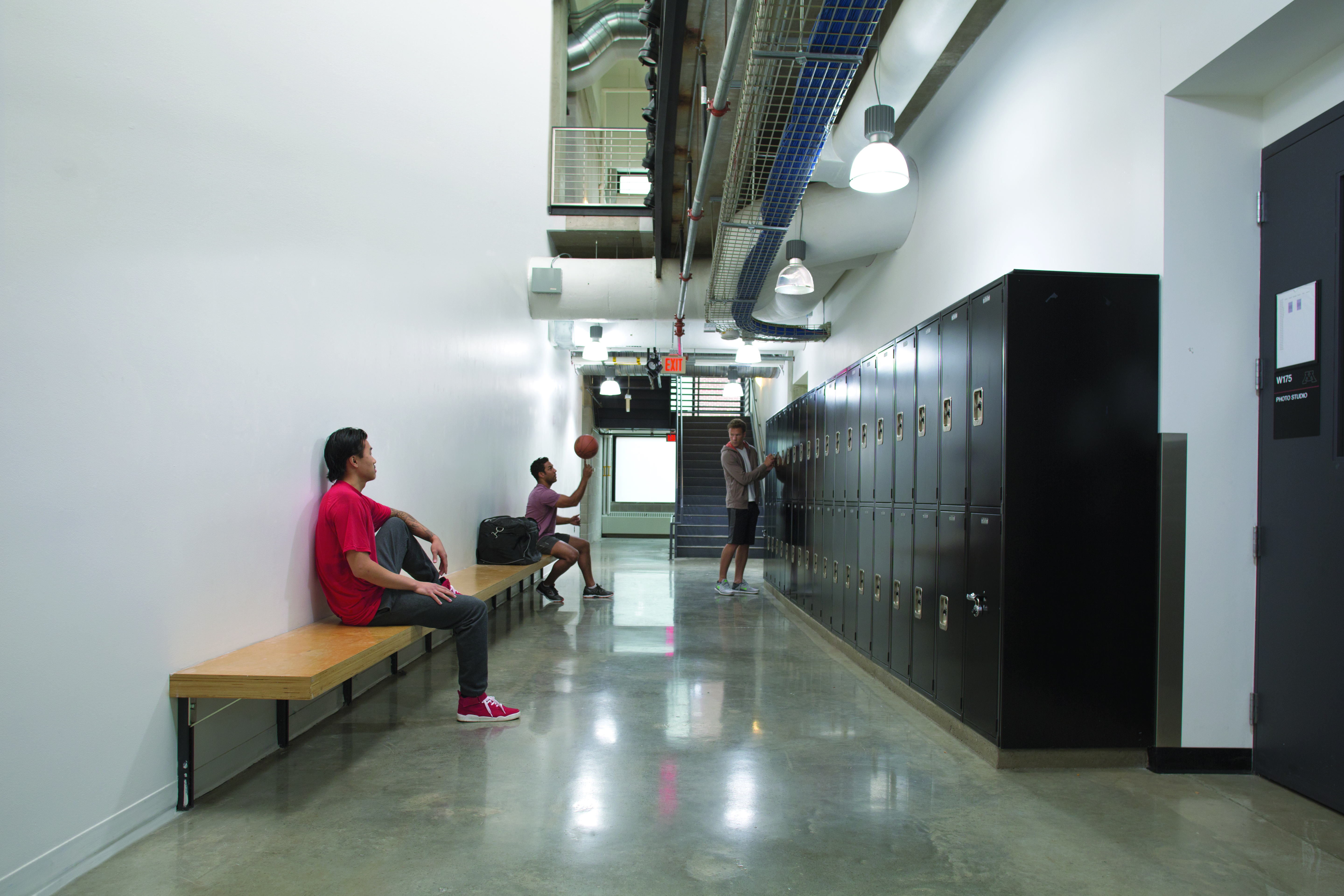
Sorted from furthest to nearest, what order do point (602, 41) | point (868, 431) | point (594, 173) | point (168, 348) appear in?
point (602, 41) < point (594, 173) < point (868, 431) < point (168, 348)

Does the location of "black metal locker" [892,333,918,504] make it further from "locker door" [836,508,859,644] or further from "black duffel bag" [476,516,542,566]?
"black duffel bag" [476,516,542,566]

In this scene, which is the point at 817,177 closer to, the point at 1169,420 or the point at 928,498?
the point at 928,498

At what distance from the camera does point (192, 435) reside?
101 inches

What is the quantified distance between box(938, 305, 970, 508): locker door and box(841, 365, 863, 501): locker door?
134 centimetres

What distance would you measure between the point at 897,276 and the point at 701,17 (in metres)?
2.44

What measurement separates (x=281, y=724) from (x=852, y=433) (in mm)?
3661

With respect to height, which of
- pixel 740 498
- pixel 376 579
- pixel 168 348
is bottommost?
pixel 376 579

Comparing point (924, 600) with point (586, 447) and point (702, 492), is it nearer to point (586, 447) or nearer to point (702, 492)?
point (586, 447)

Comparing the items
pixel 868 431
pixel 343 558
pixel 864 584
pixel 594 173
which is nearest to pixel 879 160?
pixel 868 431

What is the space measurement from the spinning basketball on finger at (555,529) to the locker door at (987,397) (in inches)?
173

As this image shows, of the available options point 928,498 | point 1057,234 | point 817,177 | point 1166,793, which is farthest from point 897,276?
point 1166,793

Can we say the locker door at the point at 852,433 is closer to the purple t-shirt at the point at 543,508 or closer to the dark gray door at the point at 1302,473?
the dark gray door at the point at 1302,473

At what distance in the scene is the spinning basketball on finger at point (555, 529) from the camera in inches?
289

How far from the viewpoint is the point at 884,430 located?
4.38 metres
